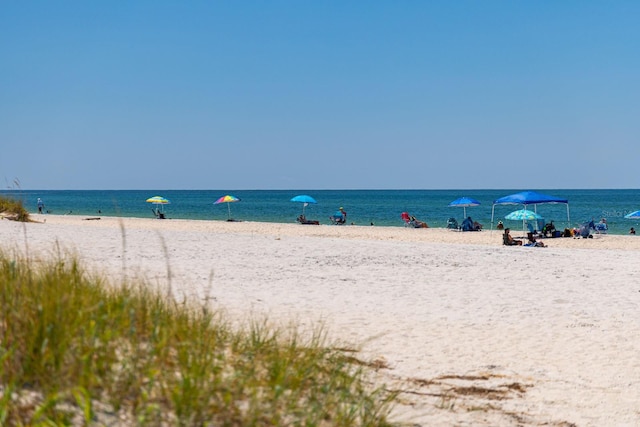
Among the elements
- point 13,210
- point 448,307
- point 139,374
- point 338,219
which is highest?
point 13,210

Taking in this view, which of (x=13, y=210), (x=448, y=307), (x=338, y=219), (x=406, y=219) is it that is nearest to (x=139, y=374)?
(x=448, y=307)

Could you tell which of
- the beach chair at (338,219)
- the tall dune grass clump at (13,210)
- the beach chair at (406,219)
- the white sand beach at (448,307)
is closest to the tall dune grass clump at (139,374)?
the white sand beach at (448,307)

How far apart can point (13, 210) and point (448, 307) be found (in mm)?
18048

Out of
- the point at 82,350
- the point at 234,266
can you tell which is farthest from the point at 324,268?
the point at 82,350

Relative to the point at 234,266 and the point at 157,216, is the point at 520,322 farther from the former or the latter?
the point at 157,216

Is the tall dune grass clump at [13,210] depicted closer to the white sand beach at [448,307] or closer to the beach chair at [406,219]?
the white sand beach at [448,307]

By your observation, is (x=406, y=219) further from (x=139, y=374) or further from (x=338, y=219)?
(x=139, y=374)

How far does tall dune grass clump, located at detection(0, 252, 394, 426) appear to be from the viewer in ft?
10.0

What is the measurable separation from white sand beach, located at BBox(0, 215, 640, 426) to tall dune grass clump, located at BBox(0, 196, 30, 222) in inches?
245

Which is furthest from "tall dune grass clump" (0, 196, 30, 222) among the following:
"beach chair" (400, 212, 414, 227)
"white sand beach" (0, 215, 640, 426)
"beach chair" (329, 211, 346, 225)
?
"beach chair" (400, 212, 414, 227)

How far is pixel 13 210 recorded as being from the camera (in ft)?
73.2

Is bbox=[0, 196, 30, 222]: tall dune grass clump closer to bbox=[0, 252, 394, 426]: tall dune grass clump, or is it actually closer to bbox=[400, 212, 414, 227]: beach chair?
bbox=[0, 252, 394, 426]: tall dune grass clump

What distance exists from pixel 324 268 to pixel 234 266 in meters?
1.59

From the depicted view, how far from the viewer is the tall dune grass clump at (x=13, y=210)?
21462 mm
